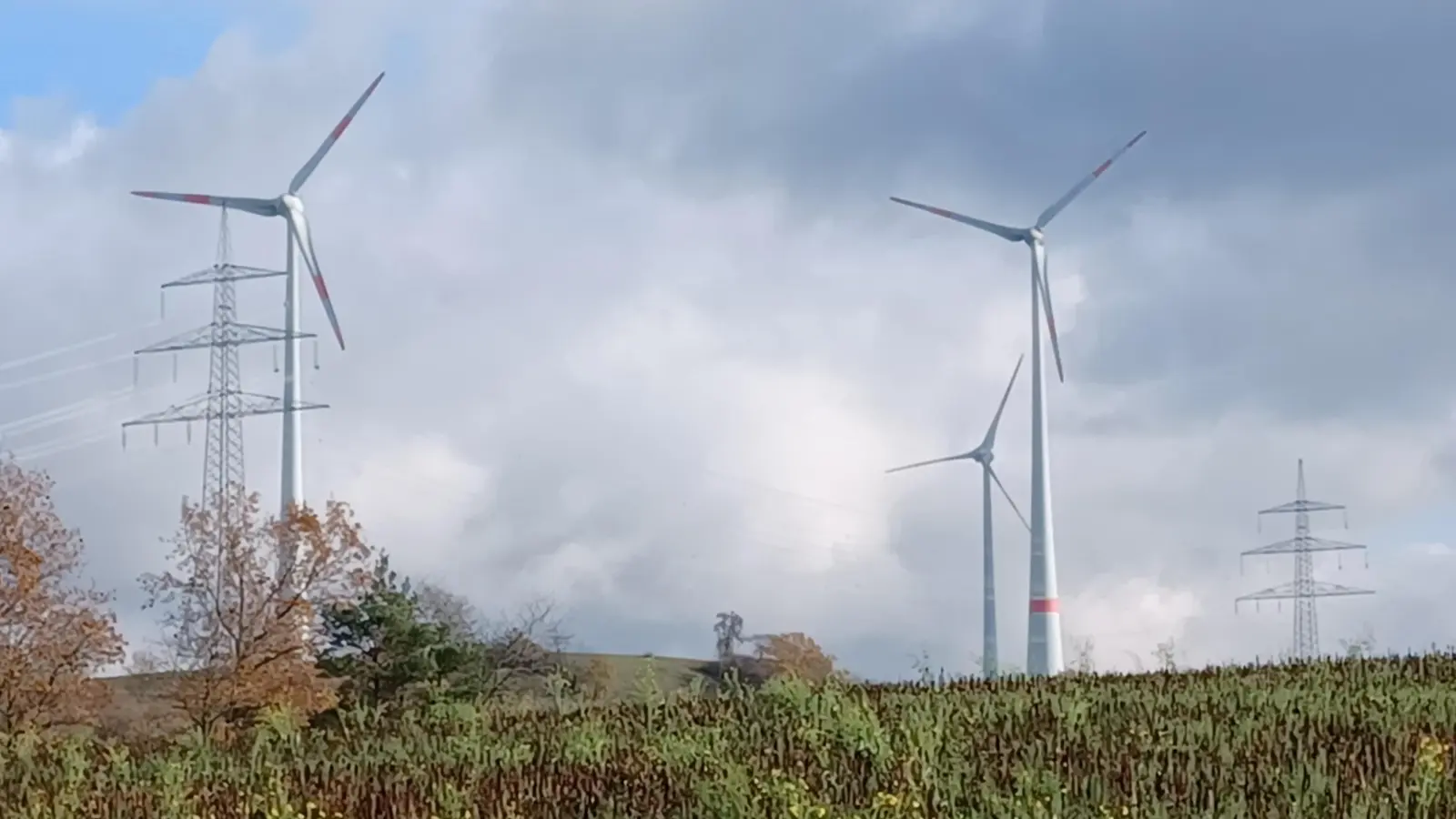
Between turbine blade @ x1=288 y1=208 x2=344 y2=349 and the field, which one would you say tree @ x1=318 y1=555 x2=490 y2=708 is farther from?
the field

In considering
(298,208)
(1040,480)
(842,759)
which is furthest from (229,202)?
(842,759)

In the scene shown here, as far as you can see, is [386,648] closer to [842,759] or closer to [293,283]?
[293,283]

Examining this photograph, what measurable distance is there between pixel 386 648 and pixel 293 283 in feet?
63.5

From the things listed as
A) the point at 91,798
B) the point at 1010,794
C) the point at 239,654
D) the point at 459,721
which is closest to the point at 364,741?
the point at 459,721

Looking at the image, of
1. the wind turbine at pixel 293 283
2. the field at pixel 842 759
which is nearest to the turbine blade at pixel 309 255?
the wind turbine at pixel 293 283

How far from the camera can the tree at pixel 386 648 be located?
62.4m

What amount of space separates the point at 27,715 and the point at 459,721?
120 feet

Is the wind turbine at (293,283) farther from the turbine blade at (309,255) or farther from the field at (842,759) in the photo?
the field at (842,759)

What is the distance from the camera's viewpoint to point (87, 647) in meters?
54.9

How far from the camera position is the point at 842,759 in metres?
14.0

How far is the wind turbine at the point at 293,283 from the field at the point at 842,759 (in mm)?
51004

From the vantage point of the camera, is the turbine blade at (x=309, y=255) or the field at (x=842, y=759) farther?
the turbine blade at (x=309, y=255)

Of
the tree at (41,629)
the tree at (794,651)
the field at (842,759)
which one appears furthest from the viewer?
the tree at (794,651)

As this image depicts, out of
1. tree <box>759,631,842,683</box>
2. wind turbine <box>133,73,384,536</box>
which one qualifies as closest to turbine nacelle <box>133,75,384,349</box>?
wind turbine <box>133,73,384,536</box>
